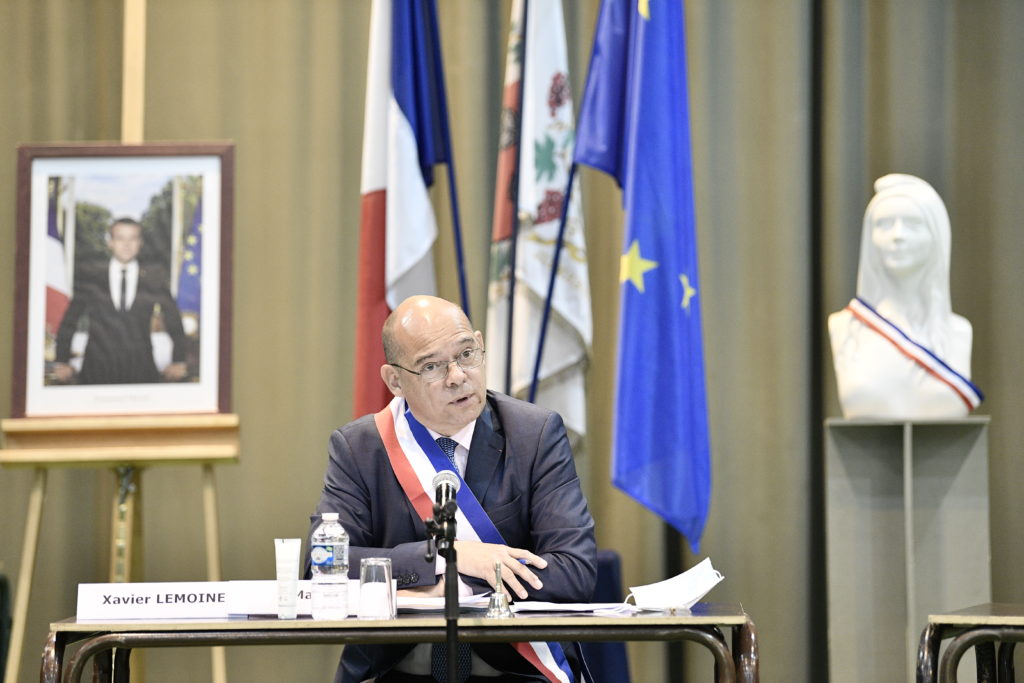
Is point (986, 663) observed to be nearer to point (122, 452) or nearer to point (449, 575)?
point (449, 575)

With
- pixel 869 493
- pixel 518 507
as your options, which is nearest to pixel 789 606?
pixel 869 493

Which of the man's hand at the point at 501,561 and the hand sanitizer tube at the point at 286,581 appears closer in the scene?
the hand sanitizer tube at the point at 286,581

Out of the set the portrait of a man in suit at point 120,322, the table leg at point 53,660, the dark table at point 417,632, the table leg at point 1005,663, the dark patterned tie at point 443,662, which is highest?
the portrait of a man in suit at point 120,322

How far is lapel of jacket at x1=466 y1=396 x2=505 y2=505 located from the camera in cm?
277

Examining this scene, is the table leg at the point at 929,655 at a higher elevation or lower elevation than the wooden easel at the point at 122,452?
lower

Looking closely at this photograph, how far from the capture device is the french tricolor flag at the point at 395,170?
4.20m

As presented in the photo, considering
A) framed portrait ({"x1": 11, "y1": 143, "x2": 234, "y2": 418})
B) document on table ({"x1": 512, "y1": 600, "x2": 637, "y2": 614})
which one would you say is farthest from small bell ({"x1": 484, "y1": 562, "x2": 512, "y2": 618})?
framed portrait ({"x1": 11, "y1": 143, "x2": 234, "y2": 418})

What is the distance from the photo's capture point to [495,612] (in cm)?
221

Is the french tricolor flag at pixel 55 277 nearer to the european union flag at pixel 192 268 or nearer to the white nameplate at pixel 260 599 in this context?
the european union flag at pixel 192 268

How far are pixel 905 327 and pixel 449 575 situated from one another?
2508mm

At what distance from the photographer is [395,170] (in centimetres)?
424

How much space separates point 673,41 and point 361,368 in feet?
4.85

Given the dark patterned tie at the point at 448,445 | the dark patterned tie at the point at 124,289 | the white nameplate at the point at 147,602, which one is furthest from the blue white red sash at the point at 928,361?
the white nameplate at the point at 147,602

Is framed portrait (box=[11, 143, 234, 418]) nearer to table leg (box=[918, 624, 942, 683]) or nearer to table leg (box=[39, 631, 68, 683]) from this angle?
table leg (box=[39, 631, 68, 683])
